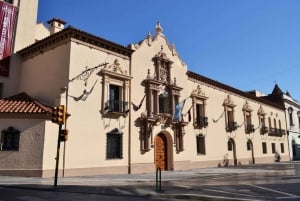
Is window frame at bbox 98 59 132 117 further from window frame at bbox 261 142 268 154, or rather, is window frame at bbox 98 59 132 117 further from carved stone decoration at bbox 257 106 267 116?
window frame at bbox 261 142 268 154

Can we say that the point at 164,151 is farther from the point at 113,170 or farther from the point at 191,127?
the point at 113,170

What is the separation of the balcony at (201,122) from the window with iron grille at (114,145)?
9.02 meters

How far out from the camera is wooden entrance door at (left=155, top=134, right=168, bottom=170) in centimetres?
2341

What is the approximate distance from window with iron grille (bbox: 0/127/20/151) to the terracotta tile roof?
105 centimetres

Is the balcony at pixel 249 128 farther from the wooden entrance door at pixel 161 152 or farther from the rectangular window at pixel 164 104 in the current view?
the wooden entrance door at pixel 161 152

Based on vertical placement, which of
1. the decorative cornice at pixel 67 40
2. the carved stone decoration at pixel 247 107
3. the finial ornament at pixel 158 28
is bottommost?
the carved stone decoration at pixel 247 107

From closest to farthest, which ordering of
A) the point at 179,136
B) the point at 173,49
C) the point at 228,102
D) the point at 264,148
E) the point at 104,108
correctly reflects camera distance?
the point at 104,108 < the point at 179,136 < the point at 173,49 < the point at 228,102 < the point at 264,148

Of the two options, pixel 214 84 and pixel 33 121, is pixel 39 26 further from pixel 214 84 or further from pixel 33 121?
pixel 214 84

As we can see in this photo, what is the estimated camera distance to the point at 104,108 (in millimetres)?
19844

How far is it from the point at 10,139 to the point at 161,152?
1103 centimetres

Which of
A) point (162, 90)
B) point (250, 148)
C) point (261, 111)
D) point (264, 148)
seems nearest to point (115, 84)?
point (162, 90)

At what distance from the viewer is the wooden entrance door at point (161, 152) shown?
76.8ft

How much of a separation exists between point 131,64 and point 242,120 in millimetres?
18298

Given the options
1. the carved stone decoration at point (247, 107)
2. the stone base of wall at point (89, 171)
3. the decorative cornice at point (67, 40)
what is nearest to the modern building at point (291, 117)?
the carved stone decoration at point (247, 107)
